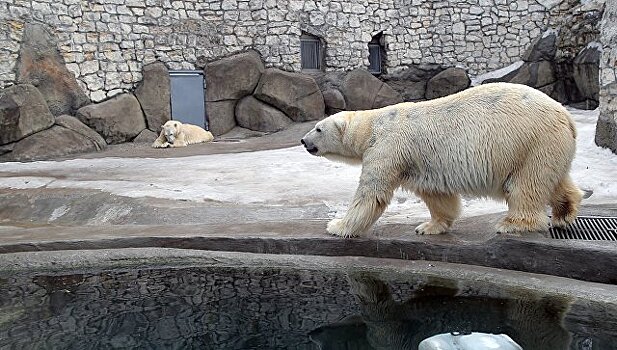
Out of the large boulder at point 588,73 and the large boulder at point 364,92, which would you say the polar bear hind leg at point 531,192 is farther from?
the large boulder at point 364,92

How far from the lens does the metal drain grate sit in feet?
11.8

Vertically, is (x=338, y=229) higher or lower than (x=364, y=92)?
lower

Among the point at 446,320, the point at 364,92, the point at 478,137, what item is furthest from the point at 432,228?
the point at 364,92

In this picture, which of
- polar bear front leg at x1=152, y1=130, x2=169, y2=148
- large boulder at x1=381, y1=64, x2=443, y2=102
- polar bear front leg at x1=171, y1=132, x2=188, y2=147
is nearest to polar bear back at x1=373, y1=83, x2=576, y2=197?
polar bear front leg at x1=171, y1=132, x2=188, y2=147

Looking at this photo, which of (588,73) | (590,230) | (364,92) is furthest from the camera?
(364,92)

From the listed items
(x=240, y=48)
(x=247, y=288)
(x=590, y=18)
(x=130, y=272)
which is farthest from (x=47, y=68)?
(x=590, y=18)

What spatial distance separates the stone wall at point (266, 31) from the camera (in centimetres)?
1173

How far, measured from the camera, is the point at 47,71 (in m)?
11.4

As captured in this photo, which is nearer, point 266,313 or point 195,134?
point 266,313

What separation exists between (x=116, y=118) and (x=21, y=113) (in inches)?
74.4

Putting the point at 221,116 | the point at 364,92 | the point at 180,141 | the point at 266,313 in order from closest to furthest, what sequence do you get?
the point at 266,313
the point at 180,141
the point at 221,116
the point at 364,92

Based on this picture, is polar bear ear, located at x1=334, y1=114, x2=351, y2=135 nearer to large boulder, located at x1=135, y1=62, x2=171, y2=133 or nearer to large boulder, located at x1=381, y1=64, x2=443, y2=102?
large boulder, located at x1=135, y1=62, x2=171, y2=133

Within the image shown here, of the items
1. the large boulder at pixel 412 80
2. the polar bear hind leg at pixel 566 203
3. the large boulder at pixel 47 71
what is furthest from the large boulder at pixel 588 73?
the large boulder at pixel 47 71

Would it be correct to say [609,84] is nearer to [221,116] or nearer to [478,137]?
[478,137]
